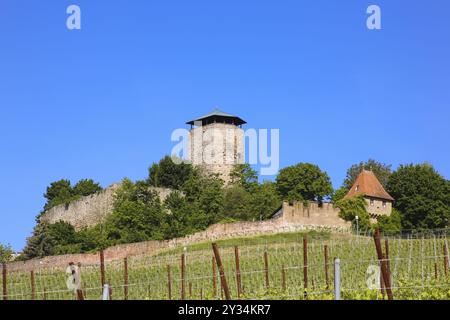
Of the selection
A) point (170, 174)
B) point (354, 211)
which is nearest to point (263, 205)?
point (354, 211)

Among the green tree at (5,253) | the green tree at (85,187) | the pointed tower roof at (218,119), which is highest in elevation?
the pointed tower roof at (218,119)

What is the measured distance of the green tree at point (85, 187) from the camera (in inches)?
2336

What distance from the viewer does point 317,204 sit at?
3884 centimetres

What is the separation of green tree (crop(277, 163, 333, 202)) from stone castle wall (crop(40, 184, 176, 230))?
11078 millimetres

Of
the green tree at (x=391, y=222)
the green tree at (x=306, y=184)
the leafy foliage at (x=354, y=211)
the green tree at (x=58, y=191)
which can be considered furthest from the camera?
the green tree at (x=58, y=191)

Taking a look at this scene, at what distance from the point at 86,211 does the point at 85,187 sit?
1107cm

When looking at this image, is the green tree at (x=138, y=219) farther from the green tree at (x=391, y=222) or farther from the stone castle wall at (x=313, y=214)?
the green tree at (x=391, y=222)

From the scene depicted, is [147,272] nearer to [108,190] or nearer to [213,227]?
[213,227]

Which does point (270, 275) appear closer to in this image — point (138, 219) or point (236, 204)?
point (138, 219)

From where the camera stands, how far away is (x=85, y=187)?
197 ft

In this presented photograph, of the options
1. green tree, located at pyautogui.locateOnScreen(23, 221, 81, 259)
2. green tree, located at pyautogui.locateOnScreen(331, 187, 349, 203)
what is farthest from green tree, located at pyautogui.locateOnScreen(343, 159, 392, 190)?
green tree, located at pyautogui.locateOnScreen(23, 221, 81, 259)

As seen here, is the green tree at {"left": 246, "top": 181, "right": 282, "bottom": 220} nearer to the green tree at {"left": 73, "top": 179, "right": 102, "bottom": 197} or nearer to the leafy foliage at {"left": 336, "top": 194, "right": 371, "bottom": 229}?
the leafy foliage at {"left": 336, "top": 194, "right": 371, "bottom": 229}

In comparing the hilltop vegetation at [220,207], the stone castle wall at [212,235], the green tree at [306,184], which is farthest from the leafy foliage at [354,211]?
the green tree at [306,184]

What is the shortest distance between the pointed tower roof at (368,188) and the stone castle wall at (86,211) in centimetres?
1498
